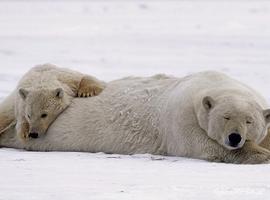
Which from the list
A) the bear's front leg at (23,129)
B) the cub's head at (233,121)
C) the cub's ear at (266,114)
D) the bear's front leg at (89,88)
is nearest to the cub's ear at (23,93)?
the bear's front leg at (23,129)

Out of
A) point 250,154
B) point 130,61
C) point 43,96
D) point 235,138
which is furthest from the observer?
point 130,61

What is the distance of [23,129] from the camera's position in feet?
23.8

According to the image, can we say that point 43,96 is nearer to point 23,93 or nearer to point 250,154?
point 23,93

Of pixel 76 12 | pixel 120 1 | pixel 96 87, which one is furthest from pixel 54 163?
pixel 120 1

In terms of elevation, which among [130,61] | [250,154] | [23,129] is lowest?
[130,61]

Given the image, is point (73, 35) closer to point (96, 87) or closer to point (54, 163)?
point (96, 87)

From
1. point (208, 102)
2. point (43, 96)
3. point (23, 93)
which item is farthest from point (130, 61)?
point (208, 102)

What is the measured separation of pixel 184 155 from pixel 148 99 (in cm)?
77

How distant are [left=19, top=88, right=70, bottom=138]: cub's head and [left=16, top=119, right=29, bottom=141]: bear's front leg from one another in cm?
7

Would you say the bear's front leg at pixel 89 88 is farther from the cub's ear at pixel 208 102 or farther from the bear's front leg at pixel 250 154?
the bear's front leg at pixel 250 154

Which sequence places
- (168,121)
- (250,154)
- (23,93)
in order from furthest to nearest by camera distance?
1. (23,93)
2. (168,121)
3. (250,154)

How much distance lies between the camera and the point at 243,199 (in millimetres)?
4430

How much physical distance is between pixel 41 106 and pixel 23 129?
282 millimetres

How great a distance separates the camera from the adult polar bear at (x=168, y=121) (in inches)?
240
